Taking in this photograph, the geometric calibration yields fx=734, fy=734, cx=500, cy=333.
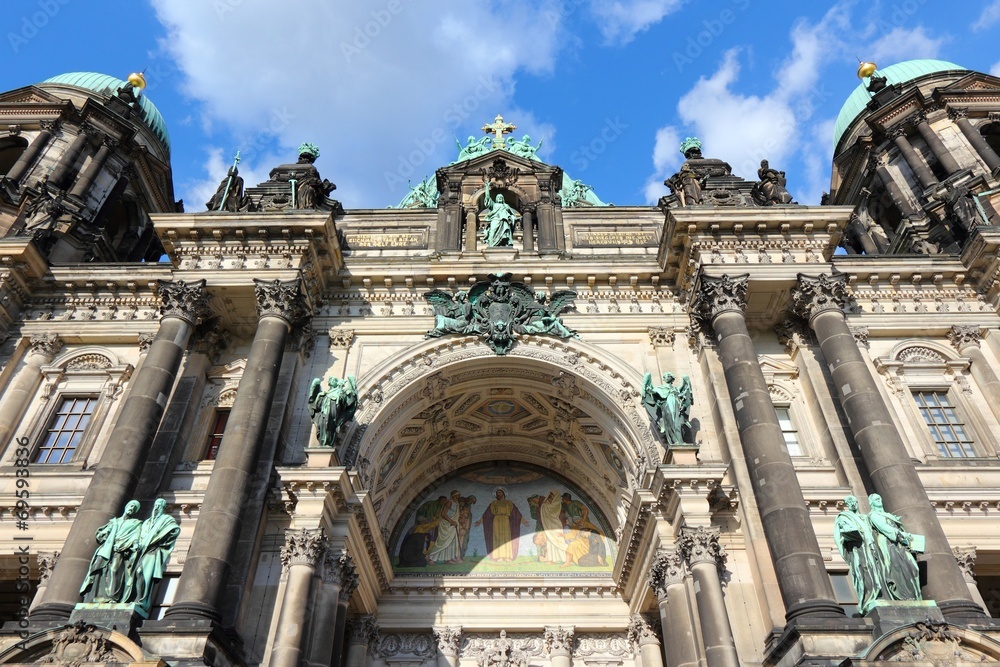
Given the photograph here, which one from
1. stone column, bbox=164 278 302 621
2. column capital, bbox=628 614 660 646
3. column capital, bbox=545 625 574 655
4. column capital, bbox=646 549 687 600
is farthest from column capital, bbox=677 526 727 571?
stone column, bbox=164 278 302 621

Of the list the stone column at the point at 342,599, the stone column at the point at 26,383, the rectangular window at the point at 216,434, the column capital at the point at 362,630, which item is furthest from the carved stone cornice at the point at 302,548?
the stone column at the point at 26,383

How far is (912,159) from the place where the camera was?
2577 cm

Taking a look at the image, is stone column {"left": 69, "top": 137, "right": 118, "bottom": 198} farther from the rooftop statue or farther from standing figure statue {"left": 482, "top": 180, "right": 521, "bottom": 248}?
the rooftop statue

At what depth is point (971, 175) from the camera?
23.5m

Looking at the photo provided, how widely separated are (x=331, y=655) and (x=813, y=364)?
12809 mm

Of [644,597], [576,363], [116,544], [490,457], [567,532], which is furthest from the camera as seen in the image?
[490,457]

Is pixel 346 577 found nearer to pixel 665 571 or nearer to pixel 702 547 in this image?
pixel 665 571

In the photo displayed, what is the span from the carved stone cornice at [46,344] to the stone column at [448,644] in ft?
40.1

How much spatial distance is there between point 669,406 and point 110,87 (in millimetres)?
25840

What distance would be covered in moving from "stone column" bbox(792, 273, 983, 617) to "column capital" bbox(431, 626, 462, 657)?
10.7m

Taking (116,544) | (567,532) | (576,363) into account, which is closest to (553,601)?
(567,532)

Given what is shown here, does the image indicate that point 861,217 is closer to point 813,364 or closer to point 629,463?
point 813,364

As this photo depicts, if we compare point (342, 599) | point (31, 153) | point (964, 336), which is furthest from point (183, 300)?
point (964, 336)

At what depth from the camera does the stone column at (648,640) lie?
17.6 metres
